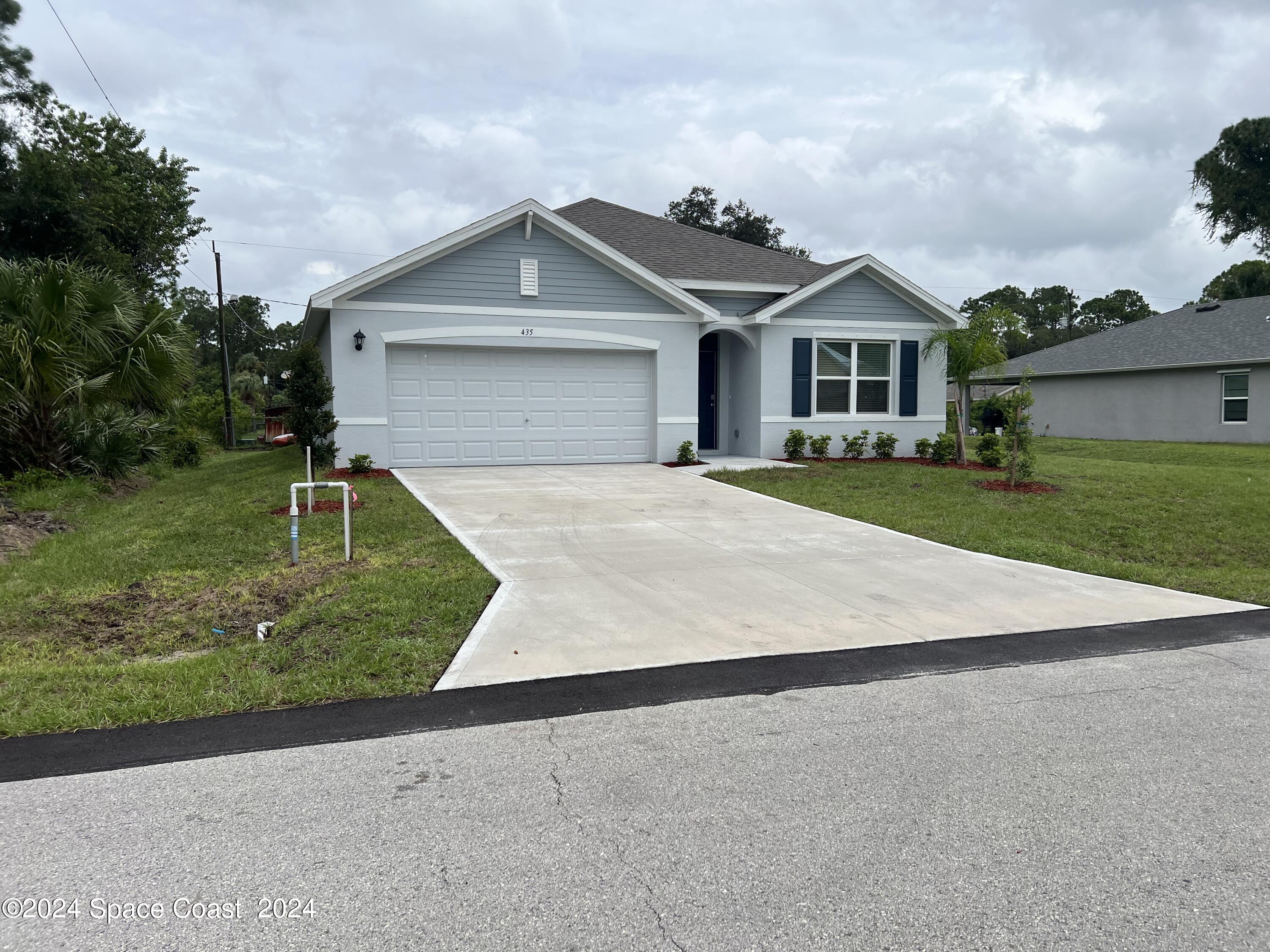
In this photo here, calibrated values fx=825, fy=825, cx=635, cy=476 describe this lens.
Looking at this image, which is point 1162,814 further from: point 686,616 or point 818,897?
point 686,616

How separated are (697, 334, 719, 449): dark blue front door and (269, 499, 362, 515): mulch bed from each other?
9827mm

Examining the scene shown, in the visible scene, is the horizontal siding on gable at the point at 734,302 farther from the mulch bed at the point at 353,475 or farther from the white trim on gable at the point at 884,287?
the mulch bed at the point at 353,475

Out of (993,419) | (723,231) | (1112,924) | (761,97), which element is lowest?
(1112,924)

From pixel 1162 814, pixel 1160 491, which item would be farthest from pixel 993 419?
pixel 1162 814

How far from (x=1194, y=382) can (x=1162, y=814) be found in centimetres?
2582

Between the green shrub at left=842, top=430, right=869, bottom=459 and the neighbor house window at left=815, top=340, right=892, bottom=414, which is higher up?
the neighbor house window at left=815, top=340, right=892, bottom=414

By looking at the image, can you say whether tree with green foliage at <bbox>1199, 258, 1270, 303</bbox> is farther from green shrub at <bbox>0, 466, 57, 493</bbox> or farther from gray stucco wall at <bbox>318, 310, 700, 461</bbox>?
green shrub at <bbox>0, 466, 57, 493</bbox>

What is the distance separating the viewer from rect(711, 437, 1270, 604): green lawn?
8.41 meters

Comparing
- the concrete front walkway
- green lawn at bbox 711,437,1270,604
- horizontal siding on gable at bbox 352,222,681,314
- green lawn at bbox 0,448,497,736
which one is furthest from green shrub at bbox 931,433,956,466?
green lawn at bbox 0,448,497,736

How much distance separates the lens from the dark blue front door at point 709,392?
1927cm

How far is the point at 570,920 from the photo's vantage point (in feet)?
8.39

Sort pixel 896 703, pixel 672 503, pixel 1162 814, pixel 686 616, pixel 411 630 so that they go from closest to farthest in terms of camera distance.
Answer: pixel 1162 814, pixel 896 703, pixel 411 630, pixel 686 616, pixel 672 503

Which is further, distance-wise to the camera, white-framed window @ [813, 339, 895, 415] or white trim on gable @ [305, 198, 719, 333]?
white-framed window @ [813, 339, 895, 415]

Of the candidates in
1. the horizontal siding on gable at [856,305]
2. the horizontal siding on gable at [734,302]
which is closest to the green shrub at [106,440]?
the horizontal siding on gable at [734,302]
